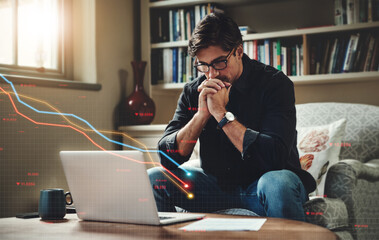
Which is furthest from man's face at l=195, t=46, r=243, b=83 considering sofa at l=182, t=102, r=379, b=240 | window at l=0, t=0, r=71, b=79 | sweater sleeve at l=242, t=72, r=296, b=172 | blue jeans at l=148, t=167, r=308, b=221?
window at l=0, t=0, r=71, b=79

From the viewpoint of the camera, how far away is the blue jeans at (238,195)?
1371 mm

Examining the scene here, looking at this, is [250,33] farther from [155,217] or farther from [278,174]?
[155,217]

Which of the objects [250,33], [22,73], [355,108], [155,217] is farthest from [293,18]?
[155,217]

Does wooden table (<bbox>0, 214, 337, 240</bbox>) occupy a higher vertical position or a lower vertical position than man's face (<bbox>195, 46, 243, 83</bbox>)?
lower

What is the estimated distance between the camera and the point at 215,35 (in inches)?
66.5

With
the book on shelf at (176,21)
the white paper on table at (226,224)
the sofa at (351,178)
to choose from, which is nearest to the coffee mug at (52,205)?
the white paper on table at (226,224)

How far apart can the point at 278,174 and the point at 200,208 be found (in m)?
0.35

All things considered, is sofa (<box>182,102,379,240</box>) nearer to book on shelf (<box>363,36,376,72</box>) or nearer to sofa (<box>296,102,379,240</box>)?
sofa (<box>296,102,379,240</box>)

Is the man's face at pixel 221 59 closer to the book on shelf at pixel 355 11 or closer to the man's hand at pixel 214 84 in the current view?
the man's hand at pixel 214 84

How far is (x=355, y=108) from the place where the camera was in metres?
2.32

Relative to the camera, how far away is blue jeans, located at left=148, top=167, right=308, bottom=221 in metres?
1.37

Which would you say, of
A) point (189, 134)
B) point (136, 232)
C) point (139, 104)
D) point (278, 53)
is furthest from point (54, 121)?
point (136, 232)

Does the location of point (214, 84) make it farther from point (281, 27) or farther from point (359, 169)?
point (281, 27)

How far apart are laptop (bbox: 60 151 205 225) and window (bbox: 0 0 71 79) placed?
137cm
